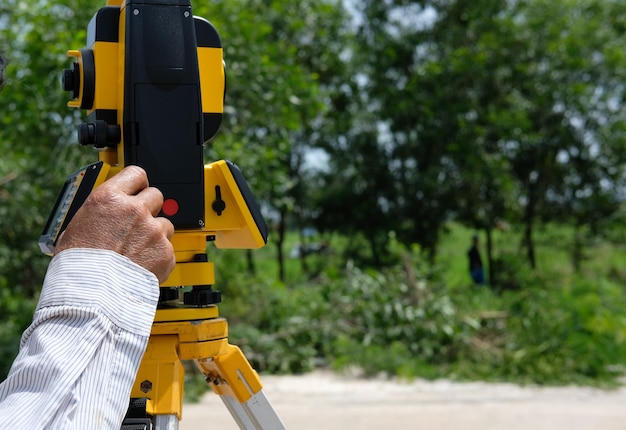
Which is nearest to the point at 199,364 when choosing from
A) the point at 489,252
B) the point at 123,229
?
the point at 123,229

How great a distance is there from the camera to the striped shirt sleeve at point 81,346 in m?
0.92

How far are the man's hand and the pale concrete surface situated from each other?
386 centimetres

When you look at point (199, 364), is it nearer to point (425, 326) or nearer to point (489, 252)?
point (425, 326)

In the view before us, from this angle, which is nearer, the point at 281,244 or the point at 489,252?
the point at 489,252

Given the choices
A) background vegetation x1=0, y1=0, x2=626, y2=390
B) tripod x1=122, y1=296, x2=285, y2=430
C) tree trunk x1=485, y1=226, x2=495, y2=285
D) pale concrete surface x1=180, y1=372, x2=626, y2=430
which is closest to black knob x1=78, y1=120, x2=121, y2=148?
tripod x1=122, y1=296, x2=285, y2=430

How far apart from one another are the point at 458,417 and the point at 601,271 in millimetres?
6641

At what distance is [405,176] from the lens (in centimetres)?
1269

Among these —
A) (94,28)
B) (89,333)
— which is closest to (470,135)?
(94,28)

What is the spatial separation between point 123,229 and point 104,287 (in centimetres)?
11

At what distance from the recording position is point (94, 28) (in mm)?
1712

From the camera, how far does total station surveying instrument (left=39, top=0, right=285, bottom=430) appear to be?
160 cm

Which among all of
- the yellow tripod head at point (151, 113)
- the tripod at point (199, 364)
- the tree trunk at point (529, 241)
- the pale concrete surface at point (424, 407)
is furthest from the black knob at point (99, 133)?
the tree trunk at point (529, 241)

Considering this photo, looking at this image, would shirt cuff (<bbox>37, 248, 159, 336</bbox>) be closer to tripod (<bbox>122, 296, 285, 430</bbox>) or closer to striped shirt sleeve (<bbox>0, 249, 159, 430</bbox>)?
striped shirt sleeve (<bbox>0, 249, 159, 430</bbox>)

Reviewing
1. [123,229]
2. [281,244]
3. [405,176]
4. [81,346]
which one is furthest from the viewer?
[281,244]
